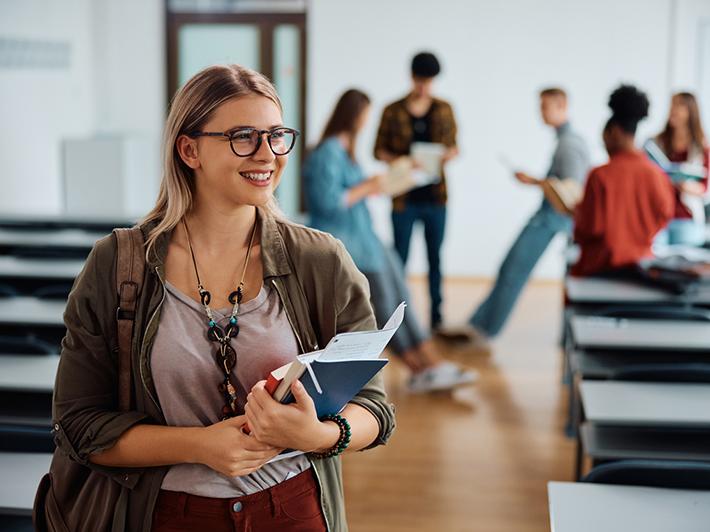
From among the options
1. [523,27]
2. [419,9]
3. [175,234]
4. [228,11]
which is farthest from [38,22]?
[175,234]

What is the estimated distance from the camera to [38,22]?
7.83m

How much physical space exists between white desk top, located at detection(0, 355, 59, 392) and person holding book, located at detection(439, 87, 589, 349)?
10.8 ft

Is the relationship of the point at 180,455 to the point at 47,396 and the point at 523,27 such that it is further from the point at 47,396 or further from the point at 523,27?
the point at 523,27

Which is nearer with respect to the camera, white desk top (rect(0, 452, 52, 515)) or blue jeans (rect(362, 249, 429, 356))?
white desk top (rect(0, 452, 52, 515))

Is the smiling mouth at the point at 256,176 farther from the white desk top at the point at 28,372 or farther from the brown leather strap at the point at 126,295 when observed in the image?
the white desk top at the point at 28,372

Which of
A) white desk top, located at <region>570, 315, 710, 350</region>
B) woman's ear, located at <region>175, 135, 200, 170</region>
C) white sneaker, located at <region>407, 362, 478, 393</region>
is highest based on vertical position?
woman's ear, located at <region>175, 135, 200, 170</region>

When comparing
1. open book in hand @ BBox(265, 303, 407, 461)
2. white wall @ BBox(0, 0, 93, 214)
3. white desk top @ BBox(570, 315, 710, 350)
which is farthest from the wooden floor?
white wall @ BBox(0, 0, 93, 214)

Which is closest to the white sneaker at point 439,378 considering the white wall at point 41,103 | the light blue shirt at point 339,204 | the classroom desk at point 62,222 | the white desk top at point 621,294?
the light blue shirt at point 339,204

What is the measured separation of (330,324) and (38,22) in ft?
23.3

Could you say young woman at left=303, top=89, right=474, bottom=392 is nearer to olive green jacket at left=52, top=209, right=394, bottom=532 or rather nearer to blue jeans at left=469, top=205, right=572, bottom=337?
blue jeans at left=469, top=205, right=572, bottom=337

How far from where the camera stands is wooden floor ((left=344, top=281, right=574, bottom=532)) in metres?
3.57

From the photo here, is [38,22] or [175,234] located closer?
[175,234]


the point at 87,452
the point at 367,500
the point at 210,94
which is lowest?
the point at 367,500

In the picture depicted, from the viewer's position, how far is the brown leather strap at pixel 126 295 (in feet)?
4.98
